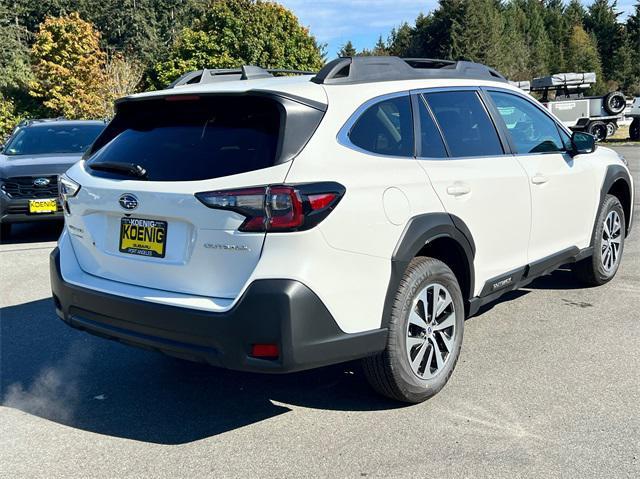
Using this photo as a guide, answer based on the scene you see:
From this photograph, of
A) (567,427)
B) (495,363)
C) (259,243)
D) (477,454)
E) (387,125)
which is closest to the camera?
(259,243)

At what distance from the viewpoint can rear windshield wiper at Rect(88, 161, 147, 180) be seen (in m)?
3.36

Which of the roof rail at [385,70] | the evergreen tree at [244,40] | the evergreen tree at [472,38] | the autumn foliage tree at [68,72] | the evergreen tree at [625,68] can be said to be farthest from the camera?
the evergreen tree at [625,68]

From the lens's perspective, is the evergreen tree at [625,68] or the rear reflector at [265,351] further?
the evergreen tree at [625,68]

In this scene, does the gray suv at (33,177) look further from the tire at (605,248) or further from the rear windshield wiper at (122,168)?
the tire at (605,248)

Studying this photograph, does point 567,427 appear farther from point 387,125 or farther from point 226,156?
point 226,156

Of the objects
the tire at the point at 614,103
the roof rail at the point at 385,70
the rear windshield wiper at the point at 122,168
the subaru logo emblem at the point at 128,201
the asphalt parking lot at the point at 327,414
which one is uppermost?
the tire at the point at 614,103

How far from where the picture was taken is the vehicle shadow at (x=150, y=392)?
11.7 ft

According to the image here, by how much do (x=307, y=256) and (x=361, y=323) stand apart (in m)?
0.48

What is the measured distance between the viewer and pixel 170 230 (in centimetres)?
319

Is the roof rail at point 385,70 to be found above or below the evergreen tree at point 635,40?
below

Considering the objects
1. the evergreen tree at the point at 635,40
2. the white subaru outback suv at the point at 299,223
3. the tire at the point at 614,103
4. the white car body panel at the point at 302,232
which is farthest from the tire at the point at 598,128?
the evergreen tree at the point at 635,40

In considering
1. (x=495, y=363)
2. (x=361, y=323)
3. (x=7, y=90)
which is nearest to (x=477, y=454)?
(x=361, y=323)

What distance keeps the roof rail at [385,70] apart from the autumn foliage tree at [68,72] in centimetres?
3434

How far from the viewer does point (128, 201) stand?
3309 mm
